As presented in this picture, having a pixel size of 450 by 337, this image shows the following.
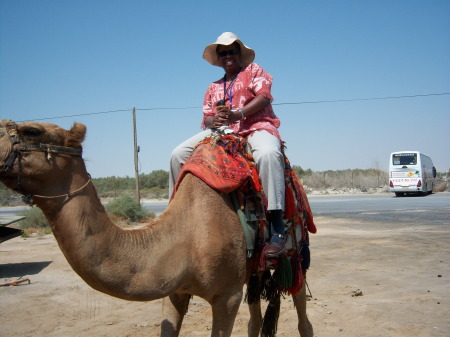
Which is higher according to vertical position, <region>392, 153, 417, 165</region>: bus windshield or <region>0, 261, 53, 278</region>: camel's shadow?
<region>392, 153, 417, 165</region>: bus windshield

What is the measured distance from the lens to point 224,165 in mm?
3908

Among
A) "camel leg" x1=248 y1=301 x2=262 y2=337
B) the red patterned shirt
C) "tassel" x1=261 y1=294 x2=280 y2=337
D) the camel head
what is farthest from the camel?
"camel leg" x1=248 y1=301 x2=262 y2=337

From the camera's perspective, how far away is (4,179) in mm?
2793

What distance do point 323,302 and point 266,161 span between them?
3.64 metres

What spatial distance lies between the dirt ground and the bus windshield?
2379 cm

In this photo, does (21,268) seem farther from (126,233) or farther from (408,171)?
(408,171)

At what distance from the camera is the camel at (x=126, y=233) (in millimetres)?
2869

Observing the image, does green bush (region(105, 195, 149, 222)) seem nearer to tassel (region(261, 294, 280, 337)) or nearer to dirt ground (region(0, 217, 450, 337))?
dirt ground (region(0, 217, 450, 337))

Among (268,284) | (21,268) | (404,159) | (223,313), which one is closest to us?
(223,313)

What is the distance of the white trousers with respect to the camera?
13.3 ft

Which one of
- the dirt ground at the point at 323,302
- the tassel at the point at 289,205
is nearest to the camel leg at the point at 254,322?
the dirt ground at the point at 323,302

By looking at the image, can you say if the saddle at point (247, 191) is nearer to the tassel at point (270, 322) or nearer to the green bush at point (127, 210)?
the tassel at point (270, 322)

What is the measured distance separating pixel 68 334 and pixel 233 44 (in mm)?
4111

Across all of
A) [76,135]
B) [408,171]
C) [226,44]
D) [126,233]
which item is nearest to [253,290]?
[126,233]
